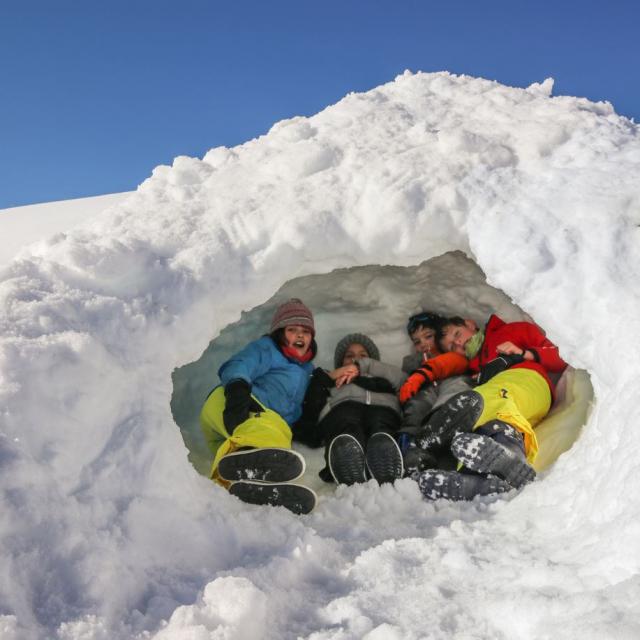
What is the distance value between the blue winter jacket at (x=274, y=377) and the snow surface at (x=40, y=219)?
2.39 metres

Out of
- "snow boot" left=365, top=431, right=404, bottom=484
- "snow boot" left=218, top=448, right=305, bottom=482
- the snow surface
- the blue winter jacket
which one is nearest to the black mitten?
the blue winter jacket

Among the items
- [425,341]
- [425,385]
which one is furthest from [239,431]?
[425,341]

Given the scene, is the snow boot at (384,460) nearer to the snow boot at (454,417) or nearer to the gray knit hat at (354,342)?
the snow boot at (454,417)

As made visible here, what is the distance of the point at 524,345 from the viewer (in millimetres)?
4000

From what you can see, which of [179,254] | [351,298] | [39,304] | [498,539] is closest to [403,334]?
[351,298]

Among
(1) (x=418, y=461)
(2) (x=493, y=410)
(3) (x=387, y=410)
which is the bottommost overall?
(1) (x=418, y=461)

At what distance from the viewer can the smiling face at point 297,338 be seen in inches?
157

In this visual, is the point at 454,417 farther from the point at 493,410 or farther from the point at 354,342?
the point at 354,342

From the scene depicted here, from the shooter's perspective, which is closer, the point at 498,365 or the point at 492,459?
the point at 492,459

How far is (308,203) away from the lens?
3258mm

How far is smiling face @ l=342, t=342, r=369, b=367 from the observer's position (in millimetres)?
4426

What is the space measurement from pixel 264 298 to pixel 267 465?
2.79 ft

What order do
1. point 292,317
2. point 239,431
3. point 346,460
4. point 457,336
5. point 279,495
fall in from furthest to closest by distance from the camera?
1. point 457,336
2. point 292,317
3. point 346,460
4. point 239,431
5. point 279,495

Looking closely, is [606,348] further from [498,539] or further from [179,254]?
[179,254]
